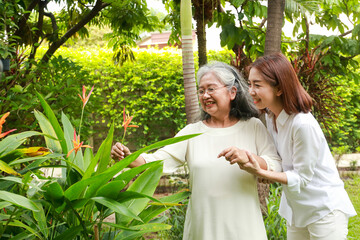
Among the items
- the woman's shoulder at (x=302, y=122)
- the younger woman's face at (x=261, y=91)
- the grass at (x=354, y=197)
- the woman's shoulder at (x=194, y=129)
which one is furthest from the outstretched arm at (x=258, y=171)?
the grass at (x=354, y=197)

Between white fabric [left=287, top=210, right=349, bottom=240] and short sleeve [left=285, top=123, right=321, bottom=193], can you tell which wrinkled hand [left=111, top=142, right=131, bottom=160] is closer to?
short sleeve [left=285, top=123, right=321, bottom=193]

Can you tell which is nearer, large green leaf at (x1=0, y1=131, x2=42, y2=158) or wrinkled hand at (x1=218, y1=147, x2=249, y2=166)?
large green leaf at (x1=0, y1=131, x2=42, y2=158)

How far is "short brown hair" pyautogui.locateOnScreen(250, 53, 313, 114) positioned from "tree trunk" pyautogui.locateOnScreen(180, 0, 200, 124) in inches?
38.6

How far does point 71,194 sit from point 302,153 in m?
1.10

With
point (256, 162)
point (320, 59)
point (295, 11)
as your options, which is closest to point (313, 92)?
point (320, 59)

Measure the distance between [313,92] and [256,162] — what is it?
332 centimetres

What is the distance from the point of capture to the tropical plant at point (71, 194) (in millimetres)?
1479

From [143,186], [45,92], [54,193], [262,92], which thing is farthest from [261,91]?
[45,92]

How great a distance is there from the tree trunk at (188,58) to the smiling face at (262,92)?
2.96 ft

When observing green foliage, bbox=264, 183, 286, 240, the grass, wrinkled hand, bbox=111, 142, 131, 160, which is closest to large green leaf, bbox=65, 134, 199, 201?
wrinkled hand, bbox=111, 142, 131, 160

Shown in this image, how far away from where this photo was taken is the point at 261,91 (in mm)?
2035

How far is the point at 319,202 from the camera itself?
6.68 feet

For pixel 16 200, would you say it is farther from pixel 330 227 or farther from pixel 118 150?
pixel 330 227

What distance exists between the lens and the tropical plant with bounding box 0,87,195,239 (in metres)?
1.48
